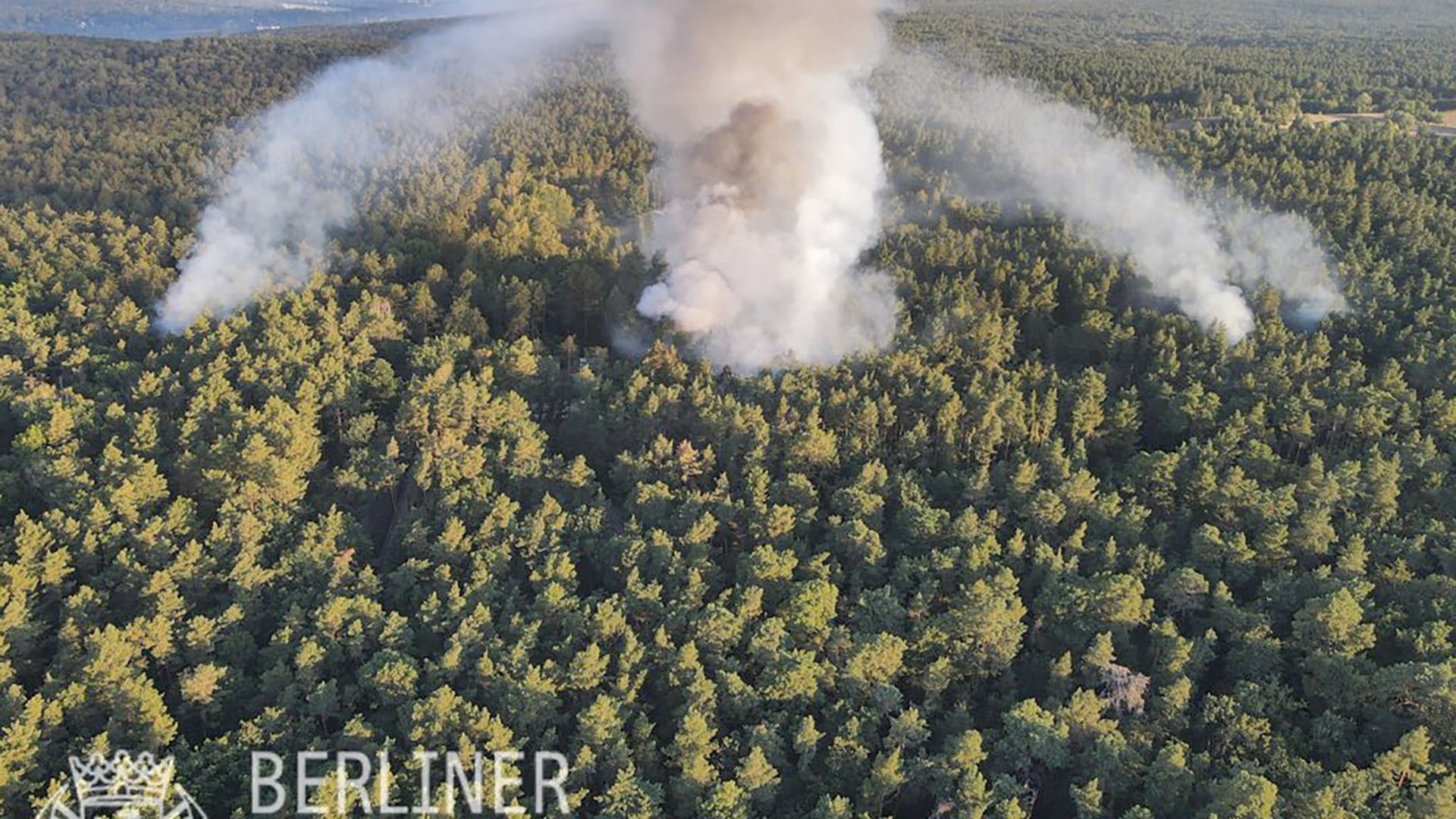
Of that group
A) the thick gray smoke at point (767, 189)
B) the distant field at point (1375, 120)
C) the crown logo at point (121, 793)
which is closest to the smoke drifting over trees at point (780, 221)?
the thick gray smoke at point (767, 189)

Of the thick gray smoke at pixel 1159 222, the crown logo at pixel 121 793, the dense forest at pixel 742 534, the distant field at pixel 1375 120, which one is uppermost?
the distant field at pixel 1375 120

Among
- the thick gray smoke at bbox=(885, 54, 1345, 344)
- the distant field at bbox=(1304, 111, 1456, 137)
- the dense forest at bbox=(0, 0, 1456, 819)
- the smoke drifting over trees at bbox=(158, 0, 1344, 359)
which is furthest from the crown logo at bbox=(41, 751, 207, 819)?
the distant field at bbox=(1304, 111, 1456, 137)

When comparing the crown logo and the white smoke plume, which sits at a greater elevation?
the white smoke plume

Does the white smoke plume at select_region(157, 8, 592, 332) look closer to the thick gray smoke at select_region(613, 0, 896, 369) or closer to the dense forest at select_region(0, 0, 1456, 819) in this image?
the dense forest at select_region(0, 0, 1456, 819)

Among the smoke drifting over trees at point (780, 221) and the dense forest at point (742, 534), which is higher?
the smoke drifting over trees at point (780, 221)

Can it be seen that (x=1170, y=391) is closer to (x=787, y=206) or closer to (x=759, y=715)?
(x=787, y=206)

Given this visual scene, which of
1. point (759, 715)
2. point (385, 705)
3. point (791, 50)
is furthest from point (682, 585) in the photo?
point (791, 50)

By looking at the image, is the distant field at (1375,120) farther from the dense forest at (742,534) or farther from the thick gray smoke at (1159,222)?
the dense forest at (742,534)
